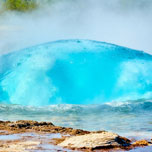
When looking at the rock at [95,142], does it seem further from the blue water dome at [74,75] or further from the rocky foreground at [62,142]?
the blue water dome at [74,75]

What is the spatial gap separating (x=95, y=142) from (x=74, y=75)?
1008 centimetres

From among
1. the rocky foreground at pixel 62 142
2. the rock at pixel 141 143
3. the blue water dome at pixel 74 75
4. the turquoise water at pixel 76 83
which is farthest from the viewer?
the blue water dome at pixel 74 75

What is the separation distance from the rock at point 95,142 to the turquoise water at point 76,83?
463cm

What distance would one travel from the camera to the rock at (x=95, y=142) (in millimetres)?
6520

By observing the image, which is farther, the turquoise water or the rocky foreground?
the turquoise water

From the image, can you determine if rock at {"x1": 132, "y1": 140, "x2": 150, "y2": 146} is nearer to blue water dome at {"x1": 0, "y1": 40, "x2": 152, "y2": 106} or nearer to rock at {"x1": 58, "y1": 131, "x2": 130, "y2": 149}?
rock at {"x1": 58, "y1": 131, "x2": 130, "y2": 149}

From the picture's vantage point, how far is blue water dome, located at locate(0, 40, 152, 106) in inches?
615

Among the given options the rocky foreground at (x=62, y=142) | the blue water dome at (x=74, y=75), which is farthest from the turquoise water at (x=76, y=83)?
the rocky foreground at (x=62, y=142)

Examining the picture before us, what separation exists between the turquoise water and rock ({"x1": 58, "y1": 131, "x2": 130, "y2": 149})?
15.2ft

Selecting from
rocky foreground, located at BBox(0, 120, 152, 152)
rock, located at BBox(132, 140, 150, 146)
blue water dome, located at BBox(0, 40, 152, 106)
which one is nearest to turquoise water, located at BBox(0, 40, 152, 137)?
blue water dome, located at BBox(0, 40, 152, 106)

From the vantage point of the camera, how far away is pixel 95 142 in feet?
21.6

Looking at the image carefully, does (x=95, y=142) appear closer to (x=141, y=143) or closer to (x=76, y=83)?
(x=141, y=143)

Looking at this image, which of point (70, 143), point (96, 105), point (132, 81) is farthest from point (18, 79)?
point (70, 143)

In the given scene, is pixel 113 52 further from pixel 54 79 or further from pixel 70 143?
pixel 70 143
